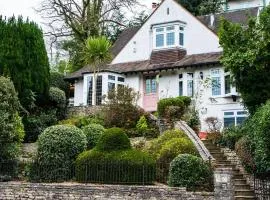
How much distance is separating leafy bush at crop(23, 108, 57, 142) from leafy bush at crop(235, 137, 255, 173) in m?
12.1

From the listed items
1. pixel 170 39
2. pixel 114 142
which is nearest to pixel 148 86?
pixel 170 39

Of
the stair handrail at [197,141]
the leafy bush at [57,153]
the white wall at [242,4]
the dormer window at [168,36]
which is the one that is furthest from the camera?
the white wall at [242,4]

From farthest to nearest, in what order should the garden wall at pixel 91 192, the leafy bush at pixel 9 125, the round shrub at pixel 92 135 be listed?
1. the round shrub at pixel 92 135
2. the leafy bush at pixel 9 125
3. the garden wall at pixel 91 192

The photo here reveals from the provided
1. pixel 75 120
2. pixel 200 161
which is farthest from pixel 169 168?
pixel 75 120

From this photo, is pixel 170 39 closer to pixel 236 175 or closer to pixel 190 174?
pixel 236 175

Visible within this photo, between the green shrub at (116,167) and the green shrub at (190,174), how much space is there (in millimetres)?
1148

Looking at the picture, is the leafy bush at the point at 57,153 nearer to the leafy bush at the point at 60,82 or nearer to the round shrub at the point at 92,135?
the round shrub at the point at 92,135

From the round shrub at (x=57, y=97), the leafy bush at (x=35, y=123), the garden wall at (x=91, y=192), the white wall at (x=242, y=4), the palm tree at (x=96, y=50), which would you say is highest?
the white wall at (x=242, y=4)

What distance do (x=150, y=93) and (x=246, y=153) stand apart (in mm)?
16577

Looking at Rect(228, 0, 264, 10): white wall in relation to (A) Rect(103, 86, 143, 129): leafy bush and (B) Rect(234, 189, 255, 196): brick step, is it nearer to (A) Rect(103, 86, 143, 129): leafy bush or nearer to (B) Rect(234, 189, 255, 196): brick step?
(A) Rect(103, 86, 143, 129): leafy bush

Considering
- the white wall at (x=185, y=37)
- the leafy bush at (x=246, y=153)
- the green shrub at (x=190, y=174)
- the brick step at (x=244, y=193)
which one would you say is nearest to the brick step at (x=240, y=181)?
the leafy bush at (x=246, y=153)

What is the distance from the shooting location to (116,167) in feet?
78.2

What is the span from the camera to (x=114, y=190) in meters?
22.8

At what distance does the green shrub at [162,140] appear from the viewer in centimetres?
2719
